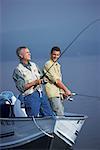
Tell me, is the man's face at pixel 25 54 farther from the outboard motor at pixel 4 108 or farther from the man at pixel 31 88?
the outboard motor at pixel 4 108

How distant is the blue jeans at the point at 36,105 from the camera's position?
209 cm

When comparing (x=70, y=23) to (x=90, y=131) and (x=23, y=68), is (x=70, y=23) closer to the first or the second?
(x=23, y=68)

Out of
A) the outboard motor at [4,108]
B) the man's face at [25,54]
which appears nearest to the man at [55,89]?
the man's face at [25,54]

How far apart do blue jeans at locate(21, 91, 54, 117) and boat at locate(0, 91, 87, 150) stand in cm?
7

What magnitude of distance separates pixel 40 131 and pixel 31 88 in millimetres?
220

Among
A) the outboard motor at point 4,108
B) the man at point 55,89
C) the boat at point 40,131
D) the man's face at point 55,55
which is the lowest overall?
the boat at point 40,131

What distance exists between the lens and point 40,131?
6.71ft

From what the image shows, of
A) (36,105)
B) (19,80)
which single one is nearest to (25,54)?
(19,80)

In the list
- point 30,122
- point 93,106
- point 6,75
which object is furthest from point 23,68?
point 93,106

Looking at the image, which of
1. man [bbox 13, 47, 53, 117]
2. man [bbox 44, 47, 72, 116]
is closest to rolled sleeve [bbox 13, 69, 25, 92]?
man [bbox 13, 47, 53, 117]

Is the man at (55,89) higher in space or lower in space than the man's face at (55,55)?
lower

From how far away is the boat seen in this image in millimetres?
2035

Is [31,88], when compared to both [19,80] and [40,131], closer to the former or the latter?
[19,80]

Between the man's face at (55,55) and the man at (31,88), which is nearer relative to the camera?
the man at (31,88)
